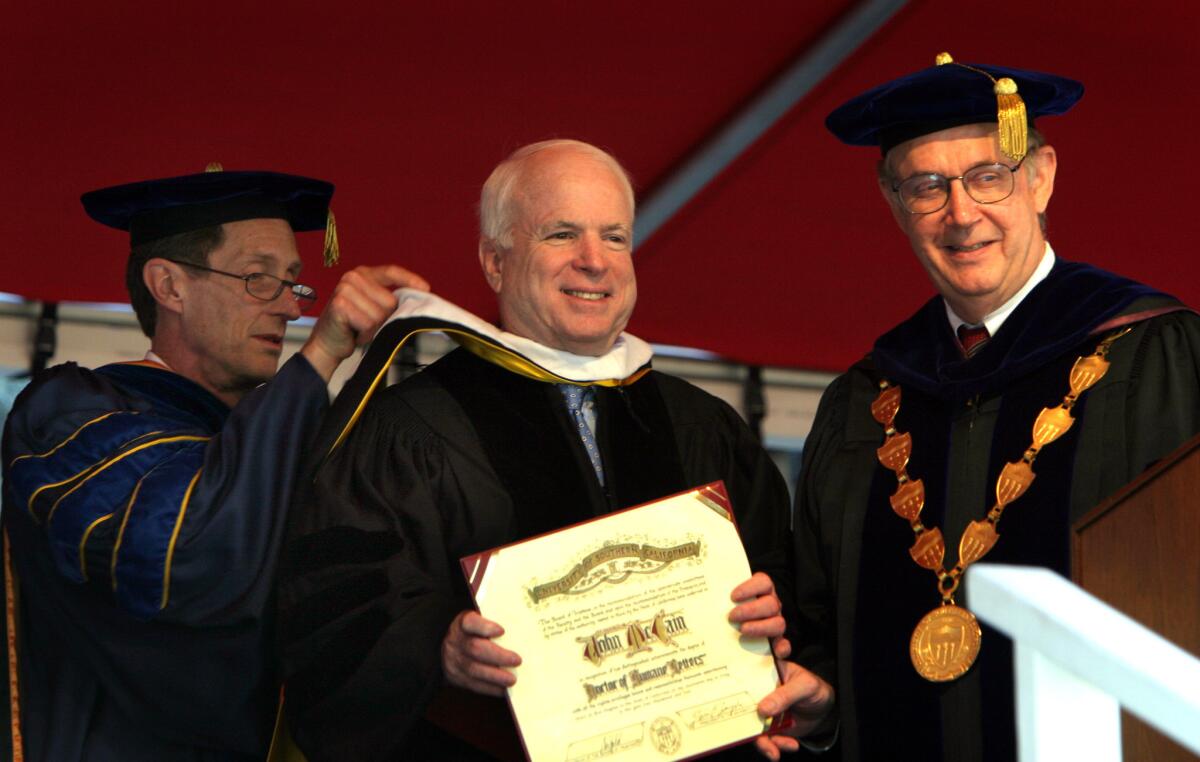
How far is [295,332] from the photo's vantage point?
4.84m

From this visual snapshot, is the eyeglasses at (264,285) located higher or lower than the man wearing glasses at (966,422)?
higher

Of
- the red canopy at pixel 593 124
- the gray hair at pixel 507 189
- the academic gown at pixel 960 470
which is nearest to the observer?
the academic gown at pixel 960 470

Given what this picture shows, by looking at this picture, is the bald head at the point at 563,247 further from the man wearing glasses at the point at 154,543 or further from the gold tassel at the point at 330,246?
the gold tassel at the point at 330,246

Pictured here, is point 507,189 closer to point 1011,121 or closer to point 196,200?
point 196,200

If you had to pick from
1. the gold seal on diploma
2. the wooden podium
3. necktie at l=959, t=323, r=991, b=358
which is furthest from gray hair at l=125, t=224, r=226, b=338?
the wooden podium

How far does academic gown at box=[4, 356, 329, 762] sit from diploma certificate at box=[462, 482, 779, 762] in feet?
2.27

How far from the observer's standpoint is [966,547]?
3051mm

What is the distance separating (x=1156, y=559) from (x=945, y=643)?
2.94 ft

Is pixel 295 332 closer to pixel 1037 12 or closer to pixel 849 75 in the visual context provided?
pixel 849 75

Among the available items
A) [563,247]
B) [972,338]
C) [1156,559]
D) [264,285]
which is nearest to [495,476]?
[563,247]

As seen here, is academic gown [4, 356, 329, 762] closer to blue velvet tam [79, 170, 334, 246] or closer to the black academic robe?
the black academic robe

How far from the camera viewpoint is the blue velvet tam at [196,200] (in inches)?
146

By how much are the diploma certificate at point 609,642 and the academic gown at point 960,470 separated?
0.47 metres
